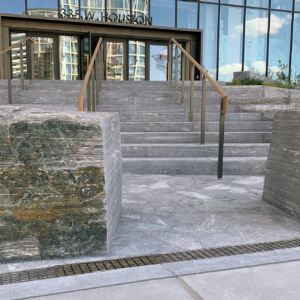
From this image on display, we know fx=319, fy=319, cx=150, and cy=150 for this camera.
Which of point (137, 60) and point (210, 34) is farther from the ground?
point (210, 34)

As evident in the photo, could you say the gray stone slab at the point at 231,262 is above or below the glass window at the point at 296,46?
below

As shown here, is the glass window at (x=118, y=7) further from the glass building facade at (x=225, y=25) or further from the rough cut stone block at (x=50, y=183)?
the rough cut stone block at (x=50, y=183)

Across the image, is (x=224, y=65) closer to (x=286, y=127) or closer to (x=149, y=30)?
(x=149, y=30)

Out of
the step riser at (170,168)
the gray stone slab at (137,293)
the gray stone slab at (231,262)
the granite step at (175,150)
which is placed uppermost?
the granite step at (175,150)

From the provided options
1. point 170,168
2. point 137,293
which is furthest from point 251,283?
point 170,168

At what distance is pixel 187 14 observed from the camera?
14.0 m

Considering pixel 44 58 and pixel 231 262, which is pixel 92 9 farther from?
pixel 231 262

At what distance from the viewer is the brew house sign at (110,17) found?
12281 millimetres

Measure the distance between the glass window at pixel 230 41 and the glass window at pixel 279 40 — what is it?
1.65 metres

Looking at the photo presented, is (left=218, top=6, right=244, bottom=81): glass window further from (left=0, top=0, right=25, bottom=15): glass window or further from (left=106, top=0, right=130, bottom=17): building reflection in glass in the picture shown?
(left=0, top=0, right=25, bottom=15): glass window

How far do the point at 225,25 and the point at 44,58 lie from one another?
27.2 feet

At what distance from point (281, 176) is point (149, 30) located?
36.8 feet

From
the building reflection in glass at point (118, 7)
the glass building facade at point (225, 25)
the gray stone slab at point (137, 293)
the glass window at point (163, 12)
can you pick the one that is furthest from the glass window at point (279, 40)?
the gray stone slab at point (137, 293)

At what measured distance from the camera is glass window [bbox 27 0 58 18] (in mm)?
11930
